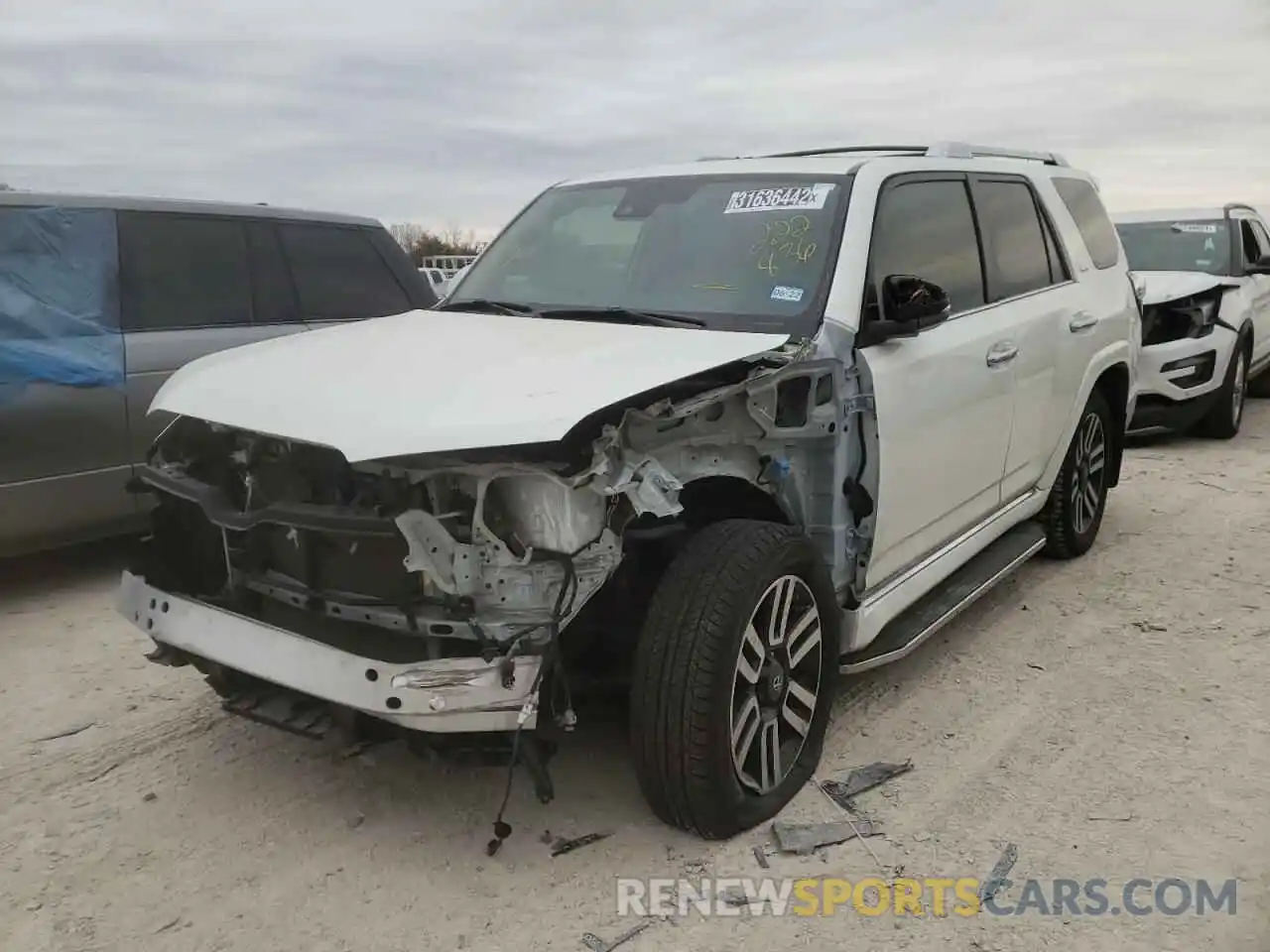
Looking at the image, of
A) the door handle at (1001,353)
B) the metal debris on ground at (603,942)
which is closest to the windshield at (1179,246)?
the door handle at (1001,353)

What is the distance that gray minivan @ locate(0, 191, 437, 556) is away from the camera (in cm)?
482

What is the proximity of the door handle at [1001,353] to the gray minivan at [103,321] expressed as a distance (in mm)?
3354

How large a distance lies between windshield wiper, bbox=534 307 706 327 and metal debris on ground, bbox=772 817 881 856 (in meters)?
1.57

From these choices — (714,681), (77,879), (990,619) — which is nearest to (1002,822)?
(714,681)

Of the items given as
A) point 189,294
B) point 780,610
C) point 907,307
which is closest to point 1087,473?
point 907,307

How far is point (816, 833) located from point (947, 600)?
1382 millimetres

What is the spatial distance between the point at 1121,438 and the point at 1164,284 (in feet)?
12.7

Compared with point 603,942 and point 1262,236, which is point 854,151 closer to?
point 603,942

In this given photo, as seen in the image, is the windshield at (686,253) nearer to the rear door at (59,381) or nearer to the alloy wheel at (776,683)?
the alloy wheel at (776,683)

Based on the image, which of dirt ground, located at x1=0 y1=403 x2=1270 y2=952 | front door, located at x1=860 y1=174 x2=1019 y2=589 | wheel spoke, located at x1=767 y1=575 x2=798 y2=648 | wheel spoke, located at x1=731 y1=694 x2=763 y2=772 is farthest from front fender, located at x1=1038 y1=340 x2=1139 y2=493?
wheel spoke, located at x1=731 y1=694 x2=763 y2=772

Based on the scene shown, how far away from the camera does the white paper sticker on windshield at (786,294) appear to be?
11.5ft

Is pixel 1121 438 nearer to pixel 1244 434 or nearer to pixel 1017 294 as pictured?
pixel 1017 294

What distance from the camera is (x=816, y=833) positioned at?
3.08 m

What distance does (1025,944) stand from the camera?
262 centimetres
